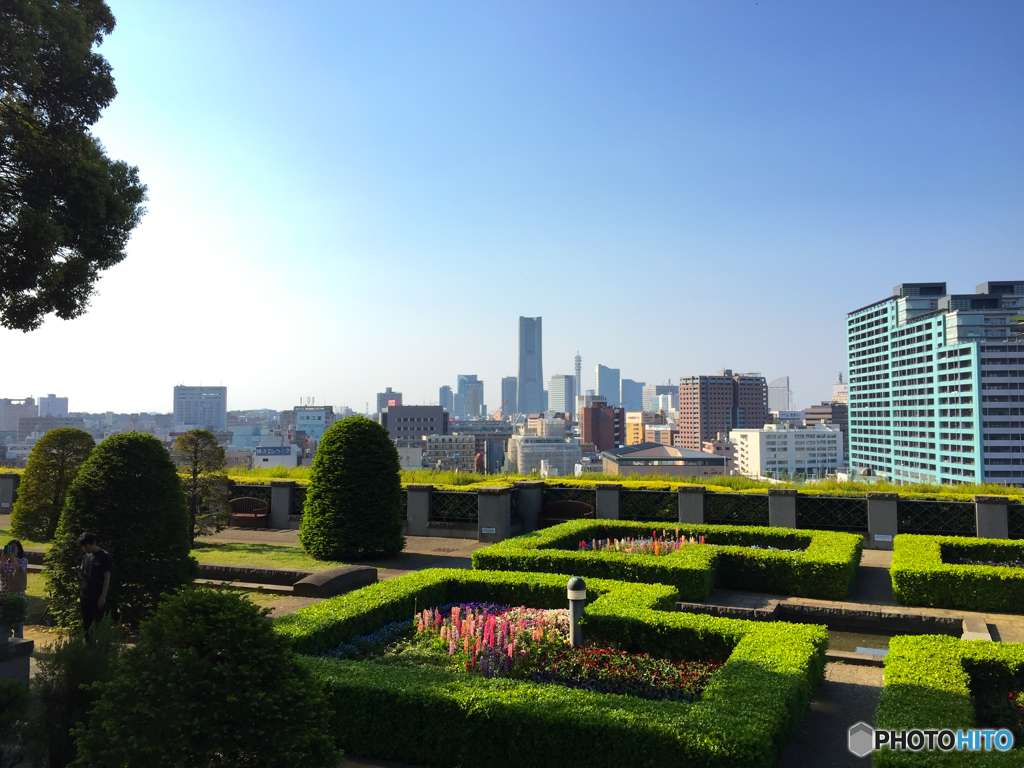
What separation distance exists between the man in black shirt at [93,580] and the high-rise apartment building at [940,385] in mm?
145885

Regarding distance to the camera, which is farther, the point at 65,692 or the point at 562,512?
the point at 562,512

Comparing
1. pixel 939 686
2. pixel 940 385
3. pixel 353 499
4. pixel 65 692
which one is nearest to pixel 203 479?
pixel 353 499

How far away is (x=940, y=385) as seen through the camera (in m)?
139

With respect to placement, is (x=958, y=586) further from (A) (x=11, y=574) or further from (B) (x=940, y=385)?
(B) (x=940, y=385)

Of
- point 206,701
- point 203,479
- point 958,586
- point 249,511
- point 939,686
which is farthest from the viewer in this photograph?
point 249,511

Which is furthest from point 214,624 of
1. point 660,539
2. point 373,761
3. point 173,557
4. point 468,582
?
point 660,539

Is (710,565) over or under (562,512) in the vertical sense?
over

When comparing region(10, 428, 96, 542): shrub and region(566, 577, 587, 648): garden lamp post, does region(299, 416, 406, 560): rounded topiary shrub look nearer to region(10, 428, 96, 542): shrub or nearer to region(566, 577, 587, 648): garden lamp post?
region(10, 428, 96, 542): shrub

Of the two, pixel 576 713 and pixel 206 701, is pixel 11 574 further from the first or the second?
pixel 576 713

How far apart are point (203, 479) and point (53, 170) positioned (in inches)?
329

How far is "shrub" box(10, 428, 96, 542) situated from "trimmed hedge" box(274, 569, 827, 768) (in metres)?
14.0

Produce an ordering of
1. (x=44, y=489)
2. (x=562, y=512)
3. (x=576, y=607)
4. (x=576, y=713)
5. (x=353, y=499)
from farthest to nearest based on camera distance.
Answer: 1. (x=562, y=512)
2. (x=44, y=489)
3. (x=353, y=499)
4. (x=576, y=607)
5. (x=576, y=713)

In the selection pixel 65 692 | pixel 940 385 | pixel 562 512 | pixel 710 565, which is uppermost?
pixel 940 385

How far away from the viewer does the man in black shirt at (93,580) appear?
8.34 meters
